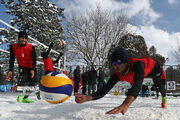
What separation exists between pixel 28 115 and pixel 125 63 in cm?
211

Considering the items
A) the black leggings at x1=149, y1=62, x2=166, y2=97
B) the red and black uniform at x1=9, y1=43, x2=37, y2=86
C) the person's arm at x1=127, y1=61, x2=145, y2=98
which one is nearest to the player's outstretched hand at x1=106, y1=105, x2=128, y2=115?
the person's arm at x1=127, y1=61, x2=145, y2=98

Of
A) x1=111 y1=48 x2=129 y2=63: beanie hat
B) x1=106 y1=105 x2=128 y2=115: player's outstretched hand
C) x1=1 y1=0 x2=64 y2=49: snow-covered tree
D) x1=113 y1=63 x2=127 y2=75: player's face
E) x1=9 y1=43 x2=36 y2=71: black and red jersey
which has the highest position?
x1=1 y1=0 x2=64 y2=49: snow-covered tree

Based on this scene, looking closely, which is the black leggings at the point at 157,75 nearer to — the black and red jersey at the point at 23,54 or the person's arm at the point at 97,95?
the person's arm at the point at 97,95

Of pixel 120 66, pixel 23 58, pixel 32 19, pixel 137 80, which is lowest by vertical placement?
pixel 137 80

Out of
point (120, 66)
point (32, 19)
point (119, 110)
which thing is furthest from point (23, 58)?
point (32, 19)

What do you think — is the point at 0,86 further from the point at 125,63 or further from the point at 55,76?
the point at 125,63

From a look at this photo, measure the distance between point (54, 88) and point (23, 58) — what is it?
6.77ft

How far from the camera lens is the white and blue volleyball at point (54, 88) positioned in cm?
335

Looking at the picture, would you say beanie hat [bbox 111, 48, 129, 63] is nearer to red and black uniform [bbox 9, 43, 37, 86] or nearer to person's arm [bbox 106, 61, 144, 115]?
person's arm [bbox 106, 61, 144, 115]

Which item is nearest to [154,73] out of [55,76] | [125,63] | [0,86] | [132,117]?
[132,117]

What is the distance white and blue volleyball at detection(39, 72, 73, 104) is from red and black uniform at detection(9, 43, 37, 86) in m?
1.68

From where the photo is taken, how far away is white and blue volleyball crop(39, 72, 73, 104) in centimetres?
335

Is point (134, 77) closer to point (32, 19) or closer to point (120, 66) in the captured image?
point (120, 66)

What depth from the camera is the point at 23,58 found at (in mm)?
4879
